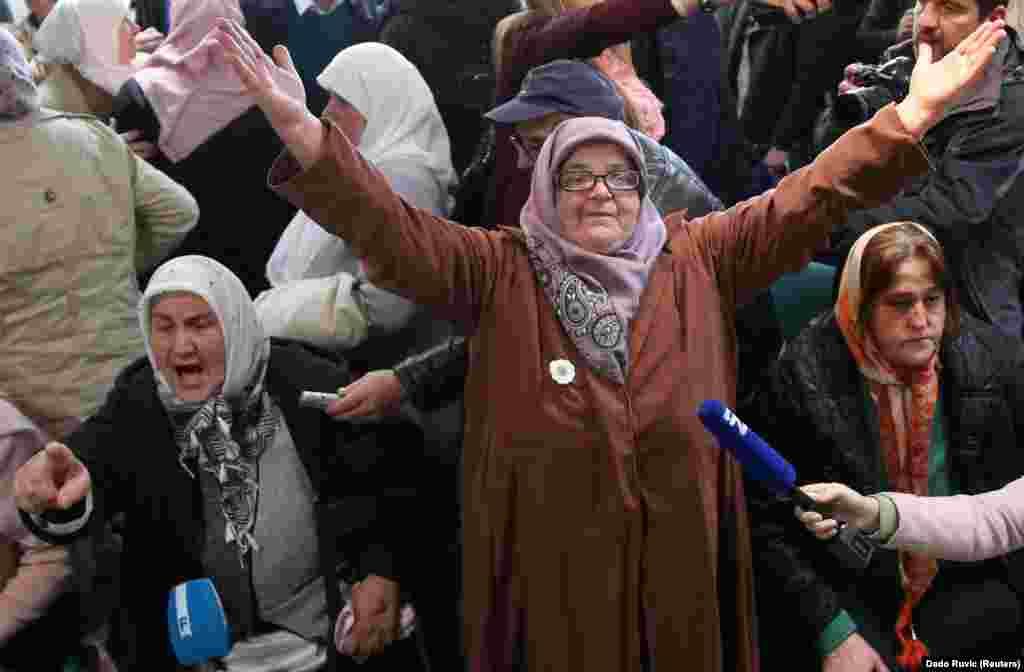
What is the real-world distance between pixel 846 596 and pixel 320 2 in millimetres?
2553

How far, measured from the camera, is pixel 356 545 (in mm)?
2980

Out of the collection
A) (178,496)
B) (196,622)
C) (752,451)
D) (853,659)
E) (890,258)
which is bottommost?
(853,659)

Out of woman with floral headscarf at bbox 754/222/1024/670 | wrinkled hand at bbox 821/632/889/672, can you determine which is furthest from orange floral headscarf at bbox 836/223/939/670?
wrinkled hand at bbox 821/632/889/672

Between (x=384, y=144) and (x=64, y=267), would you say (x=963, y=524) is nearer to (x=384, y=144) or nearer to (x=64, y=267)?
(x=384, y=144)

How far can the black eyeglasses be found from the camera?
258cm

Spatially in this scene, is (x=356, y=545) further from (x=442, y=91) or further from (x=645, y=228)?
(x=442, y=91)

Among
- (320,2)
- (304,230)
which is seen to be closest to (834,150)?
(304,230)

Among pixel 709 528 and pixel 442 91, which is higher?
pixel 442 91

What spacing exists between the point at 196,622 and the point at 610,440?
0.95 m

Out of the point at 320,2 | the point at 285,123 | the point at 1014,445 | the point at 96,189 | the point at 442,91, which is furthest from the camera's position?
the point at 320,2

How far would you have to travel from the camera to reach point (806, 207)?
2.47 meters

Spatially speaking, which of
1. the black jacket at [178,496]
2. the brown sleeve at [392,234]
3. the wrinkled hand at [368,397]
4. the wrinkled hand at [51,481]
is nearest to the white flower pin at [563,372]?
the brown sleeve at [392,234]

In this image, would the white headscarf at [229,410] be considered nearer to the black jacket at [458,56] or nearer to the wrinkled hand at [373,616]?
the wrinkled hand at [373,616]

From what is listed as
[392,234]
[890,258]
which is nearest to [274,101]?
[392,234]
